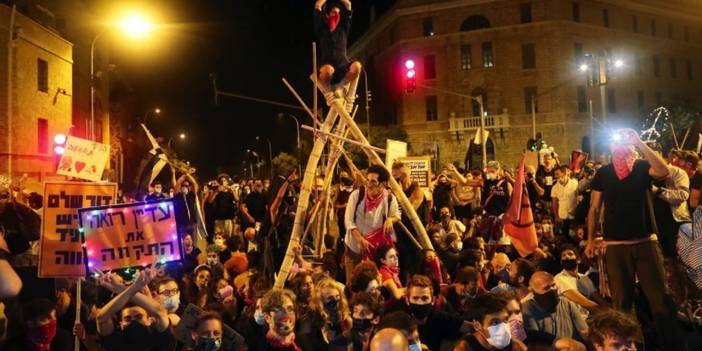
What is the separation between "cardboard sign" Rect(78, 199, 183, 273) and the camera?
583 centimetres

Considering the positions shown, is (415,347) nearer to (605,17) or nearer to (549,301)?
(549,301)

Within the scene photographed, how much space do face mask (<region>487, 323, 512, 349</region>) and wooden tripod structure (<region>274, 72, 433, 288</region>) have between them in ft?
13.0

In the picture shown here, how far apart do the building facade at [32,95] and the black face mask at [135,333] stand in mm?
21467

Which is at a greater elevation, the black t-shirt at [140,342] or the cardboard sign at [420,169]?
the cardboard sign at [420,169]

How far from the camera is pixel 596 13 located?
181 feet

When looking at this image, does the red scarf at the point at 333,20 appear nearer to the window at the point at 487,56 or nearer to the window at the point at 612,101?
the window at the point at 487,56

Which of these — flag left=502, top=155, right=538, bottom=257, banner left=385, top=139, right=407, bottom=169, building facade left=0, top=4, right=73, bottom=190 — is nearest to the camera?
flag left=502, top=155, right=538, bottom=257

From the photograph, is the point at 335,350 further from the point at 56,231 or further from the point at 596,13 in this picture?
the point at 596,13

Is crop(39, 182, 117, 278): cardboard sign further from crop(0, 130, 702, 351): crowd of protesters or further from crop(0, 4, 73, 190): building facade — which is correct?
crop(0, 4, 73, 190): building facade

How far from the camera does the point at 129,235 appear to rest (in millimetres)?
5922

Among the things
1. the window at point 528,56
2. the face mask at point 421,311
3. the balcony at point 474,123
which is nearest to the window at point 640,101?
the window at point 528,56

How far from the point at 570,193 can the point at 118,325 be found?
8.80 metres

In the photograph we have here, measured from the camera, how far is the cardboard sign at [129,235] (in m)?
5.83

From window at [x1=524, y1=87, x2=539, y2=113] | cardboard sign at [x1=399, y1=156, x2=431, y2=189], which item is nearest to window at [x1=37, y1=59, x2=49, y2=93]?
cardboard sign at [x1=399, y1=156, x2=431, y2=189]
